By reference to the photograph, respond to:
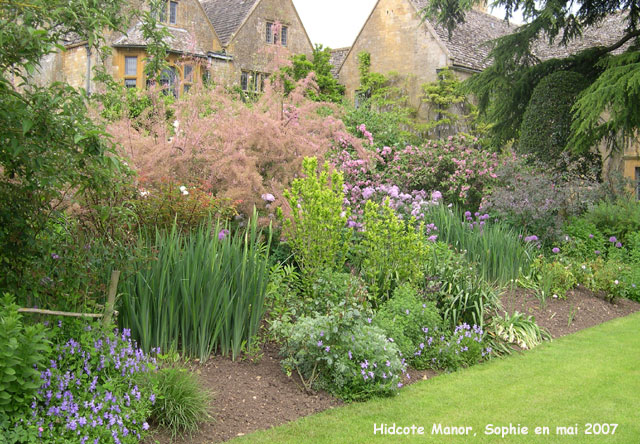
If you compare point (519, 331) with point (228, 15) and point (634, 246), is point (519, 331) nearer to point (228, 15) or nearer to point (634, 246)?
point (634, 246)

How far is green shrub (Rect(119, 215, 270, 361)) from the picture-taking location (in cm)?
502

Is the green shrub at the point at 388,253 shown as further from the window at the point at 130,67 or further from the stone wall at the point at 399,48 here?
the window at the point at 130,67

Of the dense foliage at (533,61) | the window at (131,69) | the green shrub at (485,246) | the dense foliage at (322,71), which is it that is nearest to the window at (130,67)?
the window at (131,69)

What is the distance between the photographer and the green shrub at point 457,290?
6824 millimetres

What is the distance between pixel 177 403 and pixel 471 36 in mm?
27496

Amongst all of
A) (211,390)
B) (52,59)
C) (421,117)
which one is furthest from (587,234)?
(52,59)

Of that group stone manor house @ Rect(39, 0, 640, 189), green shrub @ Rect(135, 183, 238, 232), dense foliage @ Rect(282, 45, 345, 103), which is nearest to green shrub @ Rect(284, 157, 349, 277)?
green shrub @ Rect(135, 183, 238, 232)

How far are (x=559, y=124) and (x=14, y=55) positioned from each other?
537 inches

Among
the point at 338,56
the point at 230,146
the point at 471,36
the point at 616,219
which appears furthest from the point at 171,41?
the point at 616,219

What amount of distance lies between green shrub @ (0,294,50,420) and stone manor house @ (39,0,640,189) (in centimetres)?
2233

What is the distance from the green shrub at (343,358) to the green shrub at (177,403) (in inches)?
41.2

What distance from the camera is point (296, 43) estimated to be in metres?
30.7

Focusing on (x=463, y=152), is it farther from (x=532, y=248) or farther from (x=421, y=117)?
(x=421, y=117)

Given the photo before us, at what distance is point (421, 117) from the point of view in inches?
1091
